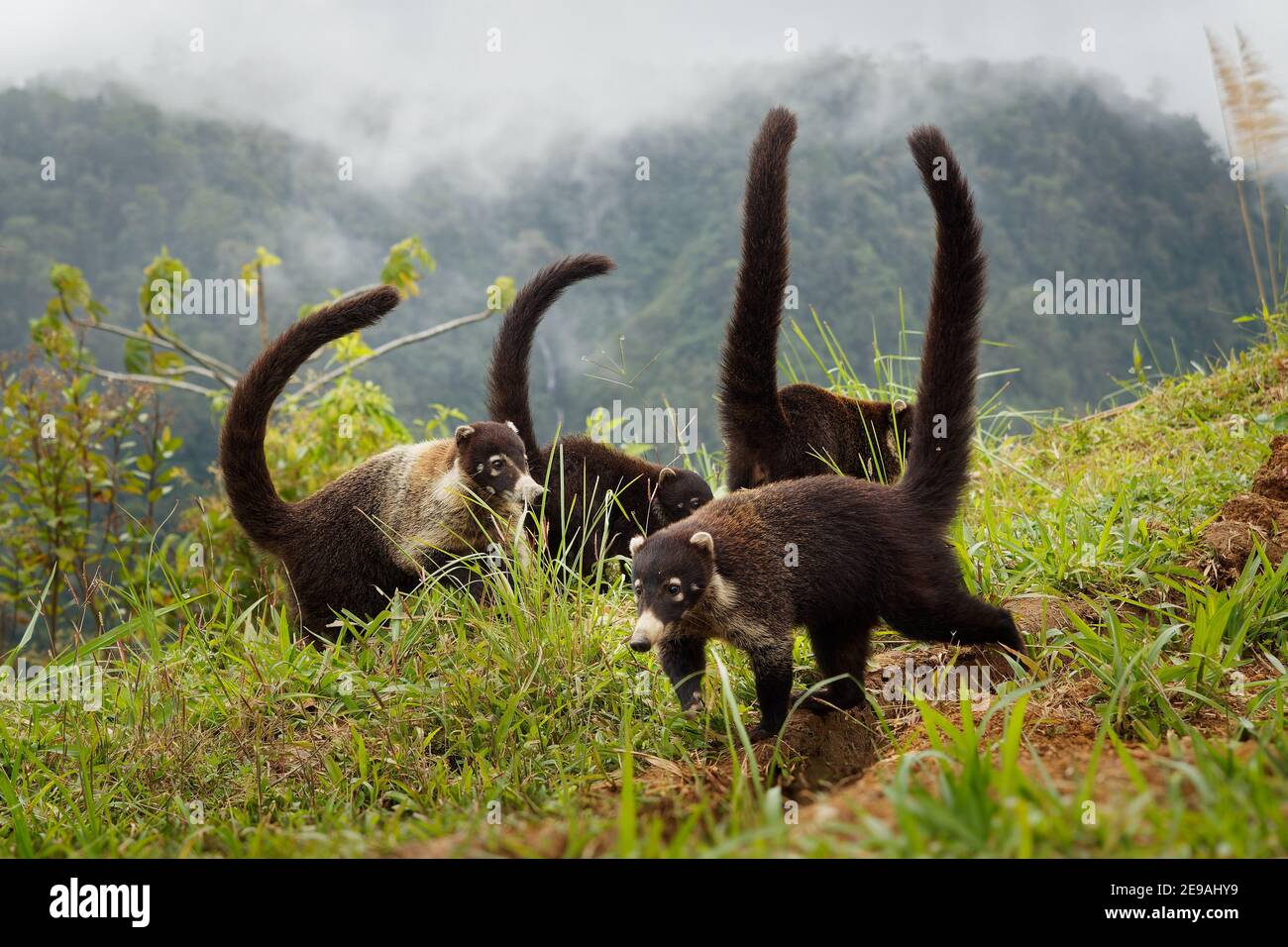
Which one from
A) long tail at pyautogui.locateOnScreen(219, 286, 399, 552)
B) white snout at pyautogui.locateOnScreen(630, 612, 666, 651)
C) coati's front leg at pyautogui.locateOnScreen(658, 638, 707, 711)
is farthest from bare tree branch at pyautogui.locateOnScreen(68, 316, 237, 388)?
white snout at pyautogui.locateOnScreen(630, 612, 666, 651)

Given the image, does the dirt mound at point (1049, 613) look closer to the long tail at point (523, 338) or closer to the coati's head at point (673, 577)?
the coati's head at point (673, 577)

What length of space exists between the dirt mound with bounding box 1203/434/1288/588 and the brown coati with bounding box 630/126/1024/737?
1.14 m

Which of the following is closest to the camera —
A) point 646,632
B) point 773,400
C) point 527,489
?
point 646,632

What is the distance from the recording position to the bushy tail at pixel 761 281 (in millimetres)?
5387

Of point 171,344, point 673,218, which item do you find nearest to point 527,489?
point 171,344

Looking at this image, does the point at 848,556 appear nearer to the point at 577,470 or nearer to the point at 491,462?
the point at 491,462

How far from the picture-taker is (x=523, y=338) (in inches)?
256

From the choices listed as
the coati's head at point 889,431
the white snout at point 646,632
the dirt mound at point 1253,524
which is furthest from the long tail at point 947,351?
the coati's head at point 889,431

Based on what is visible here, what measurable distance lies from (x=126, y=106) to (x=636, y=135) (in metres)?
11.5

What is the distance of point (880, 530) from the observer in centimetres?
414

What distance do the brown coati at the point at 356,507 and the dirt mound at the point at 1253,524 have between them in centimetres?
326

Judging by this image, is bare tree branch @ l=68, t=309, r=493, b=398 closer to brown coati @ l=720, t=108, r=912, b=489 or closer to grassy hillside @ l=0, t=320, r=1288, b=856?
brown coati @ l=720, t=108, r=912, b=489

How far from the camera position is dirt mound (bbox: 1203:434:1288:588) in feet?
14.7

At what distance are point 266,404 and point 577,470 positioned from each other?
79.3 inches
